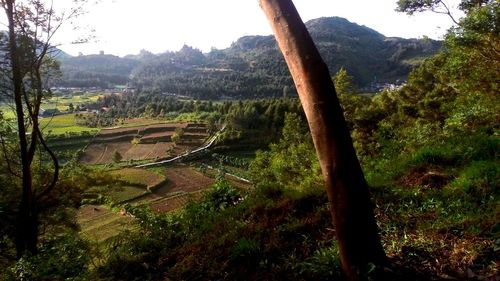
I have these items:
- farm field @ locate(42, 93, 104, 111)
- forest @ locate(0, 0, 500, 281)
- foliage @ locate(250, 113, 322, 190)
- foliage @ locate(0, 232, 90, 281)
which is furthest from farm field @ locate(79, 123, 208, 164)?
foliage @ locate(0, 232, 90, 281)

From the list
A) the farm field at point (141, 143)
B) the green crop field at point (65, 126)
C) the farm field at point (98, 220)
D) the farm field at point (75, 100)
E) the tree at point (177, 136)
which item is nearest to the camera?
the farm field at point (98, 220)

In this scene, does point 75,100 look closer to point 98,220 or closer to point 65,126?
point 65,126

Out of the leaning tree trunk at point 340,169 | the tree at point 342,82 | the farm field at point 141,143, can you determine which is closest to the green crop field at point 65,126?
the farm field at point 141,143

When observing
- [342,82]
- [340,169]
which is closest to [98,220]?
[342,82]

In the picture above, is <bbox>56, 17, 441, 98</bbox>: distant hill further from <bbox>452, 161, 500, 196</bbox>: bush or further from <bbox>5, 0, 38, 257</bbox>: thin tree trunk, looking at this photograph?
<bbox>452, 161, 500, 196</bbox>: bush

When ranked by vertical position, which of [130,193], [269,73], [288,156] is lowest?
[130,193]

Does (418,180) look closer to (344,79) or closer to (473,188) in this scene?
(473,188)

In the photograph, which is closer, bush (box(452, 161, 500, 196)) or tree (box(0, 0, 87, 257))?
bush (box(452, 161, 500, 196))

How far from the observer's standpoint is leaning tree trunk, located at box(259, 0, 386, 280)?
2.90 metres

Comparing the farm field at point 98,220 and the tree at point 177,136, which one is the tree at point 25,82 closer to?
the farm field at point 98,220

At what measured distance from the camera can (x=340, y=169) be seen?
2.90m

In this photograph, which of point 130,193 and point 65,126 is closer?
point 130,193

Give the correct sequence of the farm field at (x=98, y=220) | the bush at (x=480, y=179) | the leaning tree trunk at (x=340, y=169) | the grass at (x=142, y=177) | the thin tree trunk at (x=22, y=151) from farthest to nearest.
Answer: the grass at (x=142, y=177) → the farm field at (x=98, y=220) → the thin tree trunk at (x=22, y=151) → the bush at (x=480, y=179) → the leaning tree trunk at (x=340, y=169)

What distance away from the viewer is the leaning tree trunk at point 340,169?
9.52 ft
